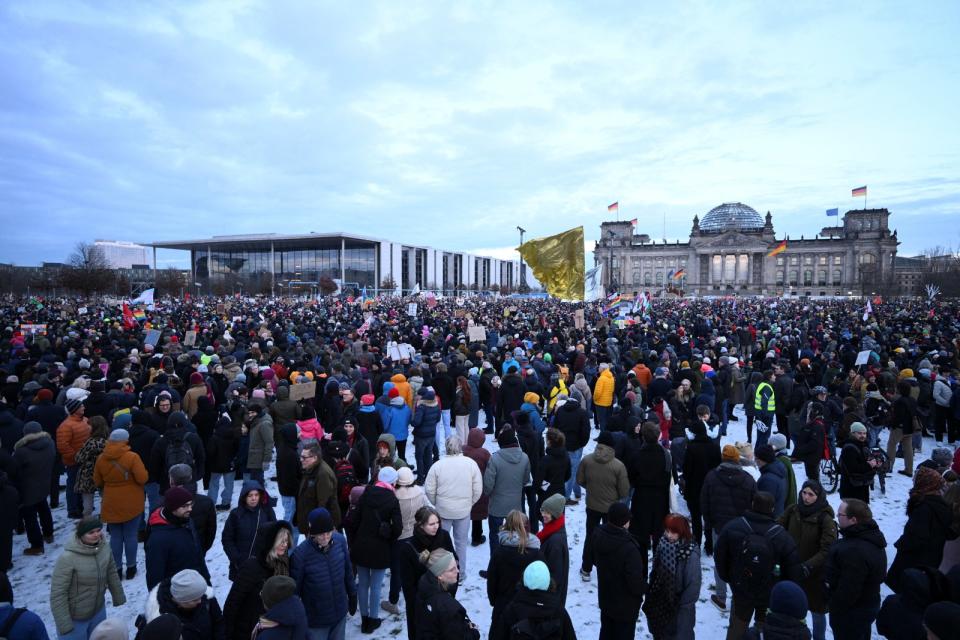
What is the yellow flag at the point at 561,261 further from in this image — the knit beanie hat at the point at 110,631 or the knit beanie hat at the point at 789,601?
the knit beanie hat at the point at 110,631

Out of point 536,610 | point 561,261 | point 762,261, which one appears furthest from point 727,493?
point 762,261

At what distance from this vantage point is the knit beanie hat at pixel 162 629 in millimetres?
2752

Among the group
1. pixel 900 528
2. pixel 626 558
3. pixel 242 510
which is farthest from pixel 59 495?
pixel 900 528

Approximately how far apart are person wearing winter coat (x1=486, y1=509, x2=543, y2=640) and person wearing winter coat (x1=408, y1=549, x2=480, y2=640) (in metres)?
0.55

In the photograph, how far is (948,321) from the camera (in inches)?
990

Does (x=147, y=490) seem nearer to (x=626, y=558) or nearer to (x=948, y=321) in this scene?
(x=626, y=558)

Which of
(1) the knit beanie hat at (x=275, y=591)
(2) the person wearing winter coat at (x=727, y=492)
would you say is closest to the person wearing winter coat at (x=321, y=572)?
(1) the knit beanie hat at (x=275, y=591)

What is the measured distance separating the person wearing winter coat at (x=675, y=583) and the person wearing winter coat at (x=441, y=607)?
172cm

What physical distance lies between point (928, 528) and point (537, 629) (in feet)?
12.3

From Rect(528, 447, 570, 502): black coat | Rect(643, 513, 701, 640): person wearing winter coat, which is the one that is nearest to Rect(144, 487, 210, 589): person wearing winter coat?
Rect(528, 447, 570, 502): black coat

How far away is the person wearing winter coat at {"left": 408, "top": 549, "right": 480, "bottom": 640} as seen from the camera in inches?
128

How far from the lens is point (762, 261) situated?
330 ft

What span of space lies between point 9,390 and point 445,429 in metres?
8.09

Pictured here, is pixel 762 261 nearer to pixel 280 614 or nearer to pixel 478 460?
pixel 478 460
